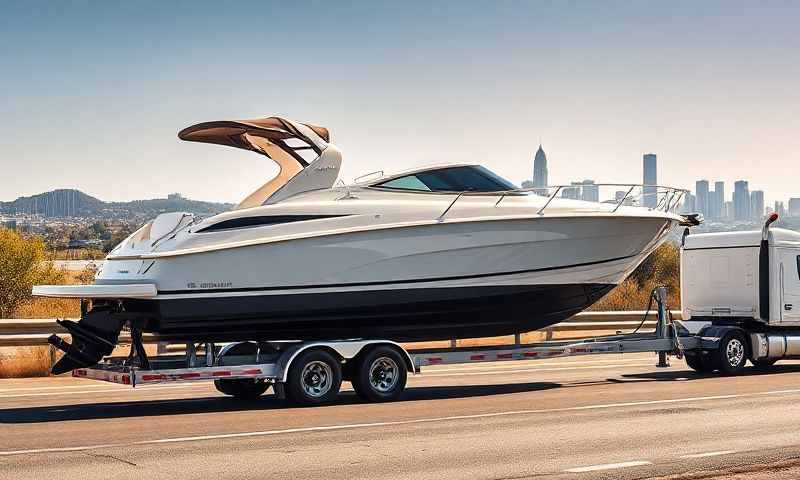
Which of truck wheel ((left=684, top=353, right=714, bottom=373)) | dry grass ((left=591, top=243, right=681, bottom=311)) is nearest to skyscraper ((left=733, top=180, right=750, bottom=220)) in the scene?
dry grass ((left=591, top=243, right=681, bottom=311))

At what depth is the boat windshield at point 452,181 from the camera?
633 inches

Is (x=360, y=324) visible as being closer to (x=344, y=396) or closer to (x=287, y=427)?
(x=344, y=396)

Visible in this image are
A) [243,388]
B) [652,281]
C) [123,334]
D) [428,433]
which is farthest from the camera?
[652,281]

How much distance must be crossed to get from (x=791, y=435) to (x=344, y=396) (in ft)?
21.9

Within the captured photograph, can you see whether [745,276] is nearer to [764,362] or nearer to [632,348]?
[764,362]

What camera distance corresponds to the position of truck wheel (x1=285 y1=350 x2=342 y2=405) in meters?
14.2

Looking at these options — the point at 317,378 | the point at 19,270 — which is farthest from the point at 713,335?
the point at 19,270

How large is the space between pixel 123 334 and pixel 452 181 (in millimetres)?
7717

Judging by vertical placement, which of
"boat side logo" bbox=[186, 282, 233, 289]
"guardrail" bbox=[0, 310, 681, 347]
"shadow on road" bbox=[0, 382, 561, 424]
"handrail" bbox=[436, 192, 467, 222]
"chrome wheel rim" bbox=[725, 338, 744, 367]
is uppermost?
"handrail" bbox=[436, 192, 467, 222]

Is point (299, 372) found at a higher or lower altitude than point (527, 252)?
lower

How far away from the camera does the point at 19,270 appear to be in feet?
99.5

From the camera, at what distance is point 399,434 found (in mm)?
11250

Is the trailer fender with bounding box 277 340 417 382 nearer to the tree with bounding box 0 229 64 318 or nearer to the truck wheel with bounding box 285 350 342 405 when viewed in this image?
the truck wheel with bounding box 285 350 342 405

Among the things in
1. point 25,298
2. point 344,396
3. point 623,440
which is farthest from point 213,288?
point 25,298
